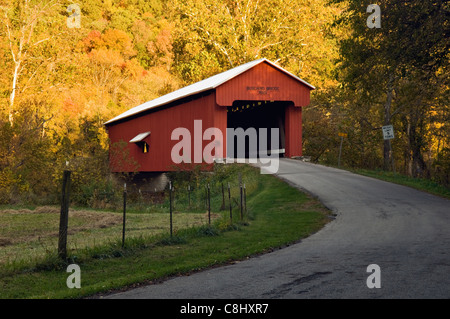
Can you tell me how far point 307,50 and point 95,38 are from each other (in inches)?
1315

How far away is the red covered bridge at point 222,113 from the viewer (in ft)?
102

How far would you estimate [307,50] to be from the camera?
177 ft

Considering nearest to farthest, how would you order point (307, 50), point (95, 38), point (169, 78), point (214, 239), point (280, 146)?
point (214, 239) < point (280, 146) < point (307, 50) < point (169, 78) < point (95, 38)

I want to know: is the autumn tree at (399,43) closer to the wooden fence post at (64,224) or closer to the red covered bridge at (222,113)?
the red covered bridge at (222,113)

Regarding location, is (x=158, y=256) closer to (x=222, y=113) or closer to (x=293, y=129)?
(x=222, y=113)

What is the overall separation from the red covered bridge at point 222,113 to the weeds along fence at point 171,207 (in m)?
2.92

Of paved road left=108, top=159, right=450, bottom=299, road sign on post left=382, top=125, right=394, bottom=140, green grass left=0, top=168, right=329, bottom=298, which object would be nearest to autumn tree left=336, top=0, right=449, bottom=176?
road sign on post left=382, top=125, right=394, bottom=140

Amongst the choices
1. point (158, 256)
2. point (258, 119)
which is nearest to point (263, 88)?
point (258, 119)

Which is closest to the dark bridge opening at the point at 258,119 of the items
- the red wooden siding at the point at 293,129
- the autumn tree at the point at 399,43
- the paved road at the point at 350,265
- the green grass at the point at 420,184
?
the red wooden siding at the point at 293,129

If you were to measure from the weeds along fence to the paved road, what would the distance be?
9.95 ft

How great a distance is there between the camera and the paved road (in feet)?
25.3

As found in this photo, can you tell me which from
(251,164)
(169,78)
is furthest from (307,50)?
(251,164)

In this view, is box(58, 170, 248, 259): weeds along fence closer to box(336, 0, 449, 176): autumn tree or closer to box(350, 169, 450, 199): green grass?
box(336, 0, 449, 176): autumn tree

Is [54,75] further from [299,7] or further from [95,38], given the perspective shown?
[95,38]
